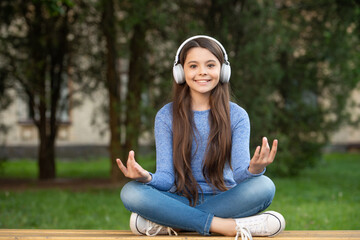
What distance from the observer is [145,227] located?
3.22 meters

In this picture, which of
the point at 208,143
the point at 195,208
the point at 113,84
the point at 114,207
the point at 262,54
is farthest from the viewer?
the point at 113,84

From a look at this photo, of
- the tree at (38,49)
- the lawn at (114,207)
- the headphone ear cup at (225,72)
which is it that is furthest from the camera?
the tree at (38,49)

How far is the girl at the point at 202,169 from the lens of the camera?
311cm

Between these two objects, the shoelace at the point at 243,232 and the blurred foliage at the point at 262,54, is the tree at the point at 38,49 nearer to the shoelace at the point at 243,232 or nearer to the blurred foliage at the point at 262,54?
the blurred foliage at the point at 262,54

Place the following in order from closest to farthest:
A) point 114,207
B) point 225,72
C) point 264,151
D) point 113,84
Result: point 264,151
point 225,72
point 114,207
point 113,84

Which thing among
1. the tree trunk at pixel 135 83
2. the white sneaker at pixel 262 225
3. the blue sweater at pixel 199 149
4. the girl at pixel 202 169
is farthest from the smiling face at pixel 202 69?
the tree trunk at pixel 135 83

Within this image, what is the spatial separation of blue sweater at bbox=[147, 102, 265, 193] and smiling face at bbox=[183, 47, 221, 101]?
181 mm

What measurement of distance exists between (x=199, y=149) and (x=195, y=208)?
0.41m

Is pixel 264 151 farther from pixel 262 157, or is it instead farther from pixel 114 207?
pixel 114 207

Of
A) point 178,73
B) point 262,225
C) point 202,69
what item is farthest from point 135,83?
point 262,225

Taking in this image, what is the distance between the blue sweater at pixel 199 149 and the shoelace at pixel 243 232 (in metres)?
0.29

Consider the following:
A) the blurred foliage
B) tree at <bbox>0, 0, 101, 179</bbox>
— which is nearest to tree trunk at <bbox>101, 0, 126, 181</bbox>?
the blurred foliage

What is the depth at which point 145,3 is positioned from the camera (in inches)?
339

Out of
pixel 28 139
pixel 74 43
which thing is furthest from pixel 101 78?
pixel 28 139
